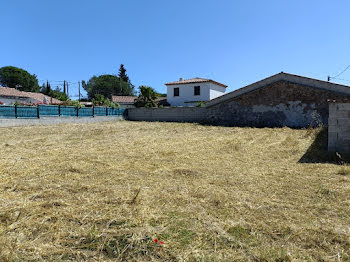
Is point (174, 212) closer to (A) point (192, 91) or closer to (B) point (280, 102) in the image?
(B) point (280, 102)

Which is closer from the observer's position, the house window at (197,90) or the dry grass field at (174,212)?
the dry grass field at (174,212)

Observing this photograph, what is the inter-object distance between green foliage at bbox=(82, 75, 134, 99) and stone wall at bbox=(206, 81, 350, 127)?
135 feet

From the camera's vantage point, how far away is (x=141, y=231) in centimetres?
250

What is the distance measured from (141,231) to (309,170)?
14.0ft

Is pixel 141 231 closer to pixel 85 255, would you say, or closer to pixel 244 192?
pixel 85 255

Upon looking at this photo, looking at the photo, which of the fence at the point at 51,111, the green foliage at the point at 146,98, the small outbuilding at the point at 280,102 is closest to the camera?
the small outbuilding at the point at 280,102

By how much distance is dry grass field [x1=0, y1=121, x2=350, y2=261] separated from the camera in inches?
86.4

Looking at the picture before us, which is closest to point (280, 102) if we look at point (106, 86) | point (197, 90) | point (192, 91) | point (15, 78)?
point (197, 90)

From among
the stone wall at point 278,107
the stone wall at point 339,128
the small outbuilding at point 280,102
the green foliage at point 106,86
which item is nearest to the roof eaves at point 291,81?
the small outbuilding at point 280,102

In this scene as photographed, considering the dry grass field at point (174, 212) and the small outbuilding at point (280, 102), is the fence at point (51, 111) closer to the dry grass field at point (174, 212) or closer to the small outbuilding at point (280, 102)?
the small outbuilding at point (280, 102)

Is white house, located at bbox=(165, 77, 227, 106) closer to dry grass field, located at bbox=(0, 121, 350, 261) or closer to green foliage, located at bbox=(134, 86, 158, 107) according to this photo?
green foliage, located at bbox=(134, 86, 158, 107)

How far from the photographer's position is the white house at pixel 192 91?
32.1m

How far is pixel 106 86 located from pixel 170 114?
38850mm

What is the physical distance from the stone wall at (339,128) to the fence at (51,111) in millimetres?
19707
